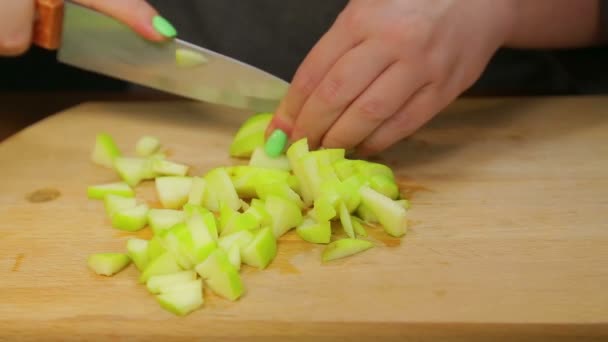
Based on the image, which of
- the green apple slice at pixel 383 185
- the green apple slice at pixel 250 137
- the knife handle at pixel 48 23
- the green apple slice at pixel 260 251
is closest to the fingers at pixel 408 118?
the green apple slice at pixel 383 185

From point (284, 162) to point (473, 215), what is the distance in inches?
14.3

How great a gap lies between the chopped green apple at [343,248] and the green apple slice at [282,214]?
0.08 metres

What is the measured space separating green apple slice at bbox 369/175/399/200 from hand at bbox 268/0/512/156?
4.2 inches

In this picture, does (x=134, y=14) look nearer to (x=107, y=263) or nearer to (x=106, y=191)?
(x=106, y=191)

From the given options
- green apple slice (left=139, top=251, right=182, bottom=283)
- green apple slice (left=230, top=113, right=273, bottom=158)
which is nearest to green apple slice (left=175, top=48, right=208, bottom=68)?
green apple slice (left=230, top=113, right=273, bottom=158)

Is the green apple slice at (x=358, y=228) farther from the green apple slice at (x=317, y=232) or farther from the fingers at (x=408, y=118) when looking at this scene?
the fingers at (x=408, y=118)

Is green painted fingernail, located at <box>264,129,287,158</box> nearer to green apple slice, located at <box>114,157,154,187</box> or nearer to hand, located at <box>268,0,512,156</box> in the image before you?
hand, located at <box>268,0,512,156</box>

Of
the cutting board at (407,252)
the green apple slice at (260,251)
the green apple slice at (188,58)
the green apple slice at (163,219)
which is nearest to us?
the cutting board at (407,252)

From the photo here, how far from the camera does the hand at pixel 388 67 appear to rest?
1.17 metres

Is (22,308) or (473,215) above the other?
(473,215)

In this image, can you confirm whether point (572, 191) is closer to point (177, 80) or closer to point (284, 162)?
point (284, 162)

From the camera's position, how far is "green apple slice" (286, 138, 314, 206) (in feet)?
3.91

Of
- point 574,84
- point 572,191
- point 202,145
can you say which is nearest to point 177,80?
point 202,145

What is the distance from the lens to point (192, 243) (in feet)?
3.34
